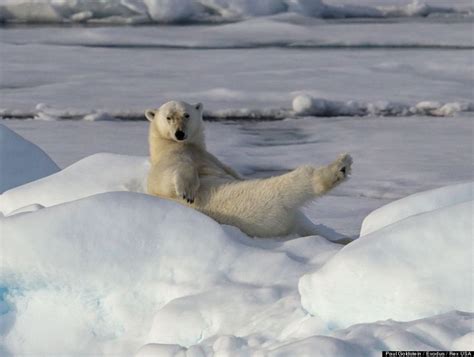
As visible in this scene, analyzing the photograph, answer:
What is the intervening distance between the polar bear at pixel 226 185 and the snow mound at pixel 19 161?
148 centimetres

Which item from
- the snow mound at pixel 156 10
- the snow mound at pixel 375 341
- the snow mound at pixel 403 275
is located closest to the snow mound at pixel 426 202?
the snow mound at pixel 403 275

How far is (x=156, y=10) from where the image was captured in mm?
15344

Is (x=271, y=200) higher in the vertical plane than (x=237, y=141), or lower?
higher

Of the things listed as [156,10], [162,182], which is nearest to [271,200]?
[162,182]

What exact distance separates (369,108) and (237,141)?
172cm

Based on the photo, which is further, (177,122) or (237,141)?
(237,141)

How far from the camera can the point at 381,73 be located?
10891mm

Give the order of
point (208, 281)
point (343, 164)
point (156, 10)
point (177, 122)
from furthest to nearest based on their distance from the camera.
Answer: point (156, 10) → point (177, 122) → point (343, 164) → point (208, 281)

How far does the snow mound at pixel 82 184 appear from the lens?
14.0 feet

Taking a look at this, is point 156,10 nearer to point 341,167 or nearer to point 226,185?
point 226,185

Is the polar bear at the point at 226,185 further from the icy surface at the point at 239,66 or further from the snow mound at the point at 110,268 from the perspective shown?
the icy surface at the point at 239,66

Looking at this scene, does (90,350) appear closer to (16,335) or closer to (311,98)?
(16,335)

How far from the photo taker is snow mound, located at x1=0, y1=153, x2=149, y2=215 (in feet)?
14.0

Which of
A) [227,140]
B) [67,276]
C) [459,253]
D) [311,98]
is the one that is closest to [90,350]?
[67,276]
